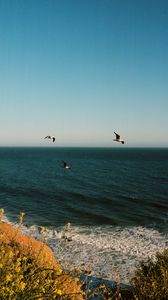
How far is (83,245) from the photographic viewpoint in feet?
81.8

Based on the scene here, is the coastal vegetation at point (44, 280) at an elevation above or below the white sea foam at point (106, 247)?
above

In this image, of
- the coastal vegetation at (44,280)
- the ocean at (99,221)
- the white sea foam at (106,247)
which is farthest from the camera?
the ocean at (99,221)

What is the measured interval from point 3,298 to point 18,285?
0.82 ft

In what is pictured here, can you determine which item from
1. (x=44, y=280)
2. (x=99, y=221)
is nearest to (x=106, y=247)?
(x=99, y=221)

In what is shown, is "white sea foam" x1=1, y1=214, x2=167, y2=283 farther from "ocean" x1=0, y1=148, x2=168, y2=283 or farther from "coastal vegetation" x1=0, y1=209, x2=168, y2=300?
"coastal vegetation" x1=0, y1=209, x2=168, y2=300

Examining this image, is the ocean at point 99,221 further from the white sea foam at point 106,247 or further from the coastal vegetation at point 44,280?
the coastal vegetation at point 44,280

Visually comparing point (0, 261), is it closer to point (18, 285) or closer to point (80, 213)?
point (18, 285)

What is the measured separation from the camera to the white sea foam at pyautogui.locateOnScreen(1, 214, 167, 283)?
20.3 meters

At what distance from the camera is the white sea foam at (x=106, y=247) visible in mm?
20272

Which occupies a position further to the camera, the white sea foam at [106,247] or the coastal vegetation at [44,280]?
the white sea foam at [106,247]

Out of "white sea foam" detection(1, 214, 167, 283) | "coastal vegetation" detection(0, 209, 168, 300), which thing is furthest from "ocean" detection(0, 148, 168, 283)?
"coastal vegetation" detection(0, 209, 168, 300)

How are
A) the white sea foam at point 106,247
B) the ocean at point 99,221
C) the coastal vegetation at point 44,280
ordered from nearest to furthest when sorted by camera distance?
the coastal vegetation at point 44,280, the white sea foam at point 106,247, the ocean at point 99,221

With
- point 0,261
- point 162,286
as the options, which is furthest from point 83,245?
point 0,261

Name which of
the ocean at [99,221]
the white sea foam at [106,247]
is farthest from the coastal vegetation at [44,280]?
the white sea foam at [106,247]
